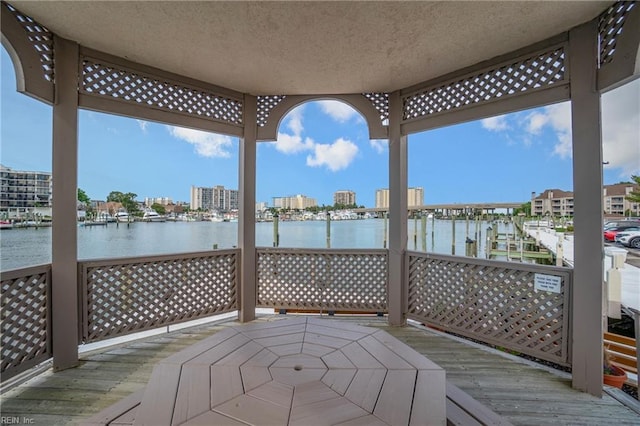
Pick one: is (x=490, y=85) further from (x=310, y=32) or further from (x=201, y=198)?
(x=201, y=198)

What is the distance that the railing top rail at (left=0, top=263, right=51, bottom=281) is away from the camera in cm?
208

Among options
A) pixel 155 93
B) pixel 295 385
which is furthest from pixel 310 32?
pixel 295 385

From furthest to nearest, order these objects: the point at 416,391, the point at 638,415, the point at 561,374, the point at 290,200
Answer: the point at 290,200 < the point at 561,374 < the point at 638,415 < the point at 416,391

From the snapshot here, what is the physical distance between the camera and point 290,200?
33.5ft

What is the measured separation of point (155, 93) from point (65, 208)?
1398mm

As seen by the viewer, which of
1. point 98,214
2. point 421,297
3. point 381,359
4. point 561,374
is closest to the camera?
point 381,359

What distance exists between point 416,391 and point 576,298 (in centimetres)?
193

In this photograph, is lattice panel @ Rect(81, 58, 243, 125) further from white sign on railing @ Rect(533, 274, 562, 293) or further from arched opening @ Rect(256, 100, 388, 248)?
arched opening @ Rect(256, 100, 388, 248)

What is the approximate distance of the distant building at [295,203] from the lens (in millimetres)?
9535

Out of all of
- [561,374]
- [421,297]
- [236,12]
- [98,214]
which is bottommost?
[561,374]

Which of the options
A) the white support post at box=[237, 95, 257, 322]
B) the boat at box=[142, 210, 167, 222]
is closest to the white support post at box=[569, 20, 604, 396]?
the white support post at box=[237, 95, 257, 322]

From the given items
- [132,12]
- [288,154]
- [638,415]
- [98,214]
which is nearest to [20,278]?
[132,12]

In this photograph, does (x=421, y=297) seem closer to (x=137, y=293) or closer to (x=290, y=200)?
(x=137, y=293)

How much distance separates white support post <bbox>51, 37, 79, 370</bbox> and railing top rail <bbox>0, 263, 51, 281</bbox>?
0.17 ft
